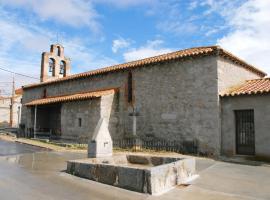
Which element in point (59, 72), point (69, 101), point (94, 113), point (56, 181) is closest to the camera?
point (56, 181)

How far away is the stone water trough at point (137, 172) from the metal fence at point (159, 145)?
4.48 meters

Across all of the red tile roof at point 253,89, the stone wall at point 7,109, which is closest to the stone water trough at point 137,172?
the red tile roof at point 253,89

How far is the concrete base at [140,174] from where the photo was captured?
19.2 ft

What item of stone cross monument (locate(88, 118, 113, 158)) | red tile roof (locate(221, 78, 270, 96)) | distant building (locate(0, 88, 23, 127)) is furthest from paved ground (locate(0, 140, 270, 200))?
distant building (locate(0, 88, 23, 127))

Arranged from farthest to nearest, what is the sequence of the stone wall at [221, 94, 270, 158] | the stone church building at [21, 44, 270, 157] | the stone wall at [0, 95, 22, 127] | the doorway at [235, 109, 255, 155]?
the stone wall at [0, 95, 22, 127]
the stone church building at [21, 44, 270, 157]
the doorway at [235, 109, 255, 155]
the stone wall at [221, 94, 270, 158]

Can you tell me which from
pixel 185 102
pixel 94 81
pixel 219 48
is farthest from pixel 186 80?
pixel 94 81

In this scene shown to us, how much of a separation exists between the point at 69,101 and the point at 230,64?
33.5 ft

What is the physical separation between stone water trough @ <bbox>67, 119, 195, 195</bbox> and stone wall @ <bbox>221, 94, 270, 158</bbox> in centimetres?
474

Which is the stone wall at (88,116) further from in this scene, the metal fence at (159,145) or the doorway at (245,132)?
the doorway at (245,132)

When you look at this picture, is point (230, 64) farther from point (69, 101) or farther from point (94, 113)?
point (69, 101)

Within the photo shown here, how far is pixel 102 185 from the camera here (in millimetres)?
6586

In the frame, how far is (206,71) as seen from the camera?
12.5 metres

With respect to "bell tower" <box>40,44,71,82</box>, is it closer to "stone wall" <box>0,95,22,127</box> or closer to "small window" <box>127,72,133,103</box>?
"small window" <box>127,72,133,103</box>

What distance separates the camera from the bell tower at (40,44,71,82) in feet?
83.8
